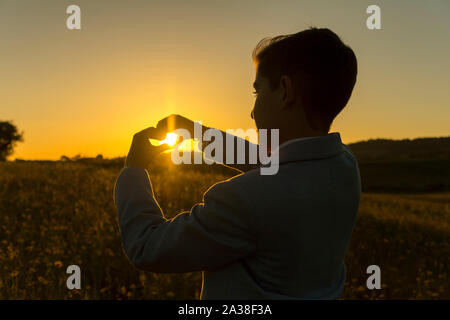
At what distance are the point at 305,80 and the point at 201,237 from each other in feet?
1.93

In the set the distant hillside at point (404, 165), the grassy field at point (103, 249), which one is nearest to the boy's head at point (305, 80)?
the grassy field at point (103, 249)

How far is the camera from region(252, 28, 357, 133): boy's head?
118 centimetres

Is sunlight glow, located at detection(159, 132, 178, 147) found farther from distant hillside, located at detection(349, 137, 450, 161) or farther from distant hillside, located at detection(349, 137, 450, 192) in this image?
distant hillside, located at detection(349, 137, 450, 161)

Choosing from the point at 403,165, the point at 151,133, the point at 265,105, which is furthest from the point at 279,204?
the point at 403,165

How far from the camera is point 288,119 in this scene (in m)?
1.19

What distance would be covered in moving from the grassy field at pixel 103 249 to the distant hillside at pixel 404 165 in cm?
2950

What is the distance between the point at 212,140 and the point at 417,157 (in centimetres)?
5596

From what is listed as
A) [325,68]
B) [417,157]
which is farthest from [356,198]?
[417,157]

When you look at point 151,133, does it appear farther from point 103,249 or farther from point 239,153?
point 103,249

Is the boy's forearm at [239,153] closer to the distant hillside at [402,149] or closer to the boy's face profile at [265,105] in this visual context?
the boy's face profile at [265,105]

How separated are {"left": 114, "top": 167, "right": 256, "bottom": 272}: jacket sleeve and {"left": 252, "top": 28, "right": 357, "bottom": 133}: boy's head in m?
0.34

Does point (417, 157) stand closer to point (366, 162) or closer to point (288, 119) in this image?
point (366, 162)

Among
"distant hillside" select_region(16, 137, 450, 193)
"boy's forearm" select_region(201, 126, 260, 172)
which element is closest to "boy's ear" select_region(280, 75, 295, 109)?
"boy's forearm" select_region(201, 126, 260, 172)
